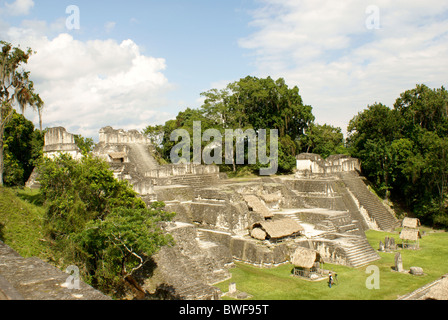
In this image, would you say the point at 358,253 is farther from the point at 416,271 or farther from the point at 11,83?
the point at 11,83

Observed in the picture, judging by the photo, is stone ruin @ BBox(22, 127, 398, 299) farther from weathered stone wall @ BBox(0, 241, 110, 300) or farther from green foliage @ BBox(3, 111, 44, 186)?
weathered stone wall @ BBox(0, 241, 110, 300)

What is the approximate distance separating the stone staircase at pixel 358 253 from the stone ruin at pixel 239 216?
41 millimetres

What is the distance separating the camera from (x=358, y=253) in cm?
1452

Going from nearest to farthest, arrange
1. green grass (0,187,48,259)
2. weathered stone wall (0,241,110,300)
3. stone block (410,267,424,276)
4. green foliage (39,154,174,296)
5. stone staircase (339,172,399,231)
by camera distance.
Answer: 1. weathered stone wall (0,241,110,300)
2. green grass (0,187,48,259)
3. green foliage (39,154,174,296)
4. stone block (410,267,424,276)
5. stone staircase (339,172,399,231)

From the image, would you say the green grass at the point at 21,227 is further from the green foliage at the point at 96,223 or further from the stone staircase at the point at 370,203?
Result: the stone staircase at the point at 370,203

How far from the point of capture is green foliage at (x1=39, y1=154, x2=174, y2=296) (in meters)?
9.13

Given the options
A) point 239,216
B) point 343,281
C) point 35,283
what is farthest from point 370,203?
point 35,283

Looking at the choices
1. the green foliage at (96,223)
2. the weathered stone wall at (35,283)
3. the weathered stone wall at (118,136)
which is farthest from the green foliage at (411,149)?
the weathered stone wall at (35,283)

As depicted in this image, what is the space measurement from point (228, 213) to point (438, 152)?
14.8 m

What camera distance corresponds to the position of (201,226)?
54.8ft

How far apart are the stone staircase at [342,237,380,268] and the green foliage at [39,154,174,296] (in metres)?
8.18

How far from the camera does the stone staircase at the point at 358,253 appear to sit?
548 inches

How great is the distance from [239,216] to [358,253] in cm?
549

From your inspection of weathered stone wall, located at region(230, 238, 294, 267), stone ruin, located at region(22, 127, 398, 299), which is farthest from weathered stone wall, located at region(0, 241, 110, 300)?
weathered stone wall, located at region(230, 238, 294, 267)
